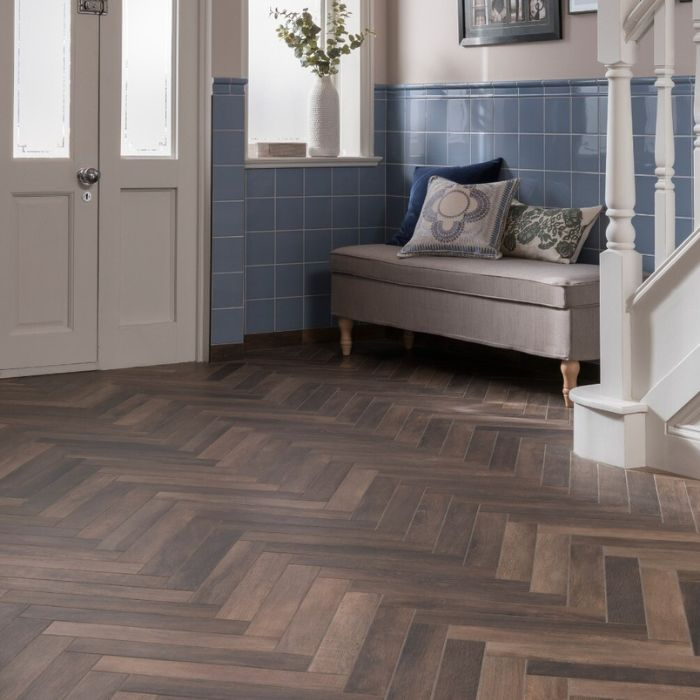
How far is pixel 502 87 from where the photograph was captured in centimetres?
583

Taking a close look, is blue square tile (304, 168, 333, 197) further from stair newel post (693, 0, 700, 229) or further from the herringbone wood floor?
stair newel post (693, 0, 700, 229)

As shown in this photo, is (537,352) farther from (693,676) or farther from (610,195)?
(693,676)

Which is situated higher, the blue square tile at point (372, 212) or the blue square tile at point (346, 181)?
the blue square tile at point (346, 181)

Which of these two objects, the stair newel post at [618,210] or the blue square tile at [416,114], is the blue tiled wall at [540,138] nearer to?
the blue square tile at [416,114]

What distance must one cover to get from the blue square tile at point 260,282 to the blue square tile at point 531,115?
4.79 ft

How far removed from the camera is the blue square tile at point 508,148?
5.82 meters

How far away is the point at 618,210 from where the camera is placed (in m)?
3.96

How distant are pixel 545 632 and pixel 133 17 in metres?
3.82

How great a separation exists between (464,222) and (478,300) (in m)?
0.47

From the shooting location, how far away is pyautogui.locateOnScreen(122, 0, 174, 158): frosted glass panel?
552 cm

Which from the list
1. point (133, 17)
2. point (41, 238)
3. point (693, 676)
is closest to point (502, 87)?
point (133, 17)

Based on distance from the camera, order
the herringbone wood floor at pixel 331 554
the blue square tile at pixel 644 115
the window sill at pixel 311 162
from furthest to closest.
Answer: the window sill at pixel 311 162, the blue square tile at pixel 644 115, the herringbone wood floor at pixel 331 554

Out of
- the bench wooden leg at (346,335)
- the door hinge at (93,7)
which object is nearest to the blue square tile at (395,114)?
the bench wooden leg at (346,335)

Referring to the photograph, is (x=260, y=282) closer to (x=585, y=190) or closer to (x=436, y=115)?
(x=436, y=115)
